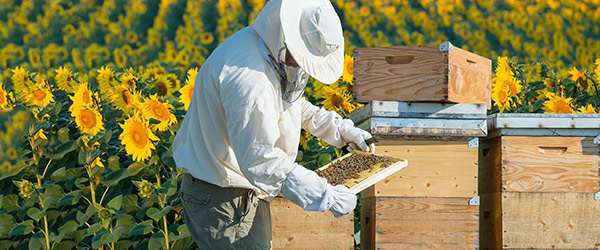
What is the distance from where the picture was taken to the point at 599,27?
671 centimetres

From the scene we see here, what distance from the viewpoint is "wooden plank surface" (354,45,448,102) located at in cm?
363

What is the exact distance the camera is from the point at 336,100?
Result: 452 centimetres

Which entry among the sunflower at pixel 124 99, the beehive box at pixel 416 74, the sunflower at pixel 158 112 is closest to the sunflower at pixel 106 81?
the sunflower at pixel 124 99

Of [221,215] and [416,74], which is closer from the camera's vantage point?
[221,215]

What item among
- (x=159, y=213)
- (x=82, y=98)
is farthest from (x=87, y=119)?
(x=159, y=213)

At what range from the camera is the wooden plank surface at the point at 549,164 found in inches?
144

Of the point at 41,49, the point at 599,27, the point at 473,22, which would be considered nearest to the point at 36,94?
the point at 41,49

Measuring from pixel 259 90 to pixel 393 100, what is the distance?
1.52 meters

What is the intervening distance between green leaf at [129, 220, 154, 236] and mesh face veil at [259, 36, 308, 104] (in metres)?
1.76

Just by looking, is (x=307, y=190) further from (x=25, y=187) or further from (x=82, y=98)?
(x=25, y=187)

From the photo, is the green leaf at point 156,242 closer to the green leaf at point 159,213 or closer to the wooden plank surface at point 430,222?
the green leaf at point 159,213

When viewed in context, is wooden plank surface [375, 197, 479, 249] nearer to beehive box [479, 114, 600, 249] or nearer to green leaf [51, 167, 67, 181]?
beehive box [479, 114, 600, 249]

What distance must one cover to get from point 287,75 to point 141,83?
2239mm

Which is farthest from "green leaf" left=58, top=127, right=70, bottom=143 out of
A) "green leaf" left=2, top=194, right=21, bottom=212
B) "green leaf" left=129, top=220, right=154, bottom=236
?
→ "green leaf" left=129, top=220, right=154, bottom=236
